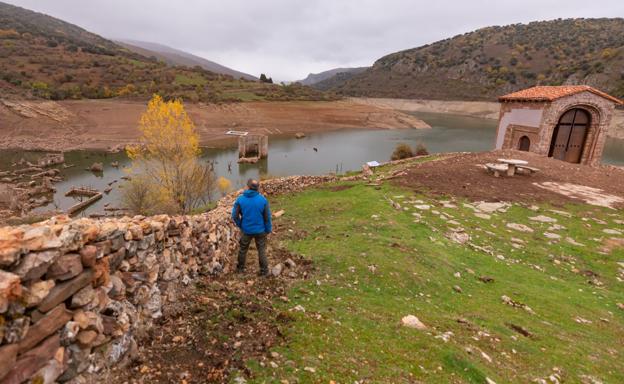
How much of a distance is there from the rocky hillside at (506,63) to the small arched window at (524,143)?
78633 millimetres

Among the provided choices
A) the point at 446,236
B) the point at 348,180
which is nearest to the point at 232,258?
the point at 446,236

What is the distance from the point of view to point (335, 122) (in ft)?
263

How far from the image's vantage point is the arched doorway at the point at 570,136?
26750 mm

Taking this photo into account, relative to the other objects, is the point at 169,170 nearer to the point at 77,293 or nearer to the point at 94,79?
the point at 77,293

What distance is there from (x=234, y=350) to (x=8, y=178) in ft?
139

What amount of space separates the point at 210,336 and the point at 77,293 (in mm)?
1823

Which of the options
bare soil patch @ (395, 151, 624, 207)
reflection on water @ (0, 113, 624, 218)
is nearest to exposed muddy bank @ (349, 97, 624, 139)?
reflection on water @ (0, 113, 624, 218)

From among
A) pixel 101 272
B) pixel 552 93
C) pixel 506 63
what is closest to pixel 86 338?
pixel 101 272

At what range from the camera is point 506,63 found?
137m

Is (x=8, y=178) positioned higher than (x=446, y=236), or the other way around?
(x=446, y=236)

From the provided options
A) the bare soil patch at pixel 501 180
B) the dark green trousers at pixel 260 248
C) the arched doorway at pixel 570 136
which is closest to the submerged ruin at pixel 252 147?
the bare soil patch at pixel 501 180

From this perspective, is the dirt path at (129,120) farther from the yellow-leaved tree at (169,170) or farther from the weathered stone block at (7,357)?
the weathered stone block at (7,357)

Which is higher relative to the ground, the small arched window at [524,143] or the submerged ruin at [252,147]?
the small arched window at [524,143]

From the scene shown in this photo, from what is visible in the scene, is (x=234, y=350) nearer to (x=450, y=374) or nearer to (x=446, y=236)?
(x=450, y=374)
